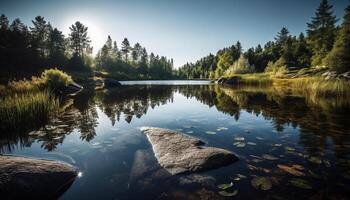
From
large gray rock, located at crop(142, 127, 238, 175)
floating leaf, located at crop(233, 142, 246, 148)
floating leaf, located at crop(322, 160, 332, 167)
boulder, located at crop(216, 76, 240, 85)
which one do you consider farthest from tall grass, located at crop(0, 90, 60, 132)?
boulder, located at crop(216, 76, 240, 85)

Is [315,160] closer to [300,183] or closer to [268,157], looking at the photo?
[268,157]

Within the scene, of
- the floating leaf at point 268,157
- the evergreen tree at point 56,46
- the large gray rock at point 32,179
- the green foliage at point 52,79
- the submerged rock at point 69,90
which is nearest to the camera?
the large gray rock at point 32,179

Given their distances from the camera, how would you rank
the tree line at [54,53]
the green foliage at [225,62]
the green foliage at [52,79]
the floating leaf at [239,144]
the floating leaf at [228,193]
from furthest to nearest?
the green foliage at [225,62] < the tree line at [54,53] < the green foliage at [52,79] < the floating leaf at [239,144] < the floating leaf at [228,193]

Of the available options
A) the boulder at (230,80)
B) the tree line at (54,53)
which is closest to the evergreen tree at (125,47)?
the tree line at (54,53)

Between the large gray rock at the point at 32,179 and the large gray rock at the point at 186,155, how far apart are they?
2.33m

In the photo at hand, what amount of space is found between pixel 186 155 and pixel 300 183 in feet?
8.77

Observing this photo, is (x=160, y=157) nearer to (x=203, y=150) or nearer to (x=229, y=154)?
(x=203, y=150)

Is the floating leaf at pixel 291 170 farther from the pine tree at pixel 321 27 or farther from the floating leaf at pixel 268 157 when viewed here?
the pine tree at pixel 321 27

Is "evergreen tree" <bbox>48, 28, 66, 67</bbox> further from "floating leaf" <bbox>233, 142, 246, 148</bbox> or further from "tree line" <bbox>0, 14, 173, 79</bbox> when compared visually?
"floating leaf" <bbox>233, 142, 246, 148</bbox>

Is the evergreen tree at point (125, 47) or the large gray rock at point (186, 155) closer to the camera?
the large gray rock at point (186, 155)

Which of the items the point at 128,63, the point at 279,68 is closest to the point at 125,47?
the point at 128,63

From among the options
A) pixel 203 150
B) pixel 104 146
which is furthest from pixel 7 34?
pixel 203 150

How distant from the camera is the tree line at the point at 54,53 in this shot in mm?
44350

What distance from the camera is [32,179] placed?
345cm
